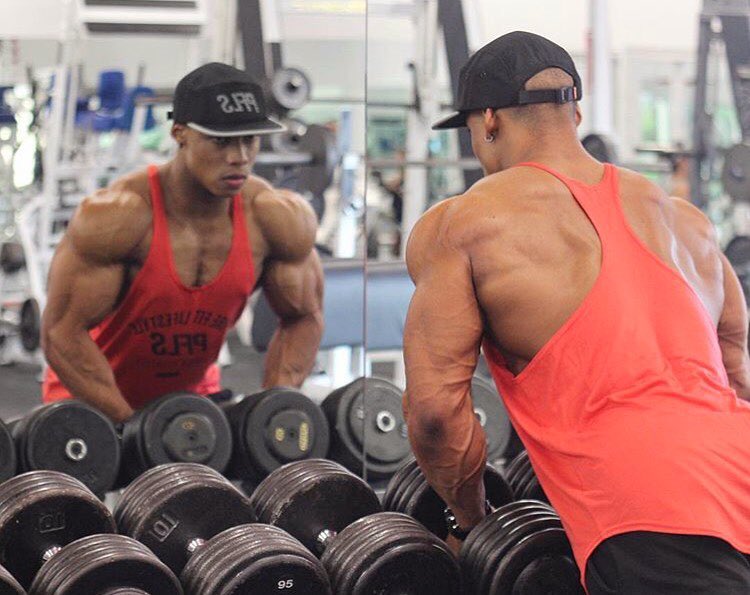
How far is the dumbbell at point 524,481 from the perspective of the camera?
2.18 metres

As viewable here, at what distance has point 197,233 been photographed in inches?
113

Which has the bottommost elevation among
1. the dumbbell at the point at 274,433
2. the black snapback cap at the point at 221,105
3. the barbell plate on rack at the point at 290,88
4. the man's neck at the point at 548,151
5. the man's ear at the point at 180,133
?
the dumbbell at the point at 274,433

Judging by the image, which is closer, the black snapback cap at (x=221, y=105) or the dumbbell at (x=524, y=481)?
the dumbbell at (x=524, y=481)

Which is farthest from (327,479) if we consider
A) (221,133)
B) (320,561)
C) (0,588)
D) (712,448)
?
(221,133)

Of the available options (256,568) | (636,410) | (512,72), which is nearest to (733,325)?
(636,410)

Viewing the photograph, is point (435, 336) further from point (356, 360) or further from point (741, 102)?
point (741, 102)

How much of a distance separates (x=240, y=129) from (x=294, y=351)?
2.20 ft

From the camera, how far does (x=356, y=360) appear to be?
443cm

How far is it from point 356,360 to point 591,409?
115 inches

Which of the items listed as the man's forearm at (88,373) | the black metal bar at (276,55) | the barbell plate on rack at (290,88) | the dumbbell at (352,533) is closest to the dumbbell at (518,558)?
the dumbbell at (352,533)

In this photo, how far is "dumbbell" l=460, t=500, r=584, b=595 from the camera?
1.80 meters

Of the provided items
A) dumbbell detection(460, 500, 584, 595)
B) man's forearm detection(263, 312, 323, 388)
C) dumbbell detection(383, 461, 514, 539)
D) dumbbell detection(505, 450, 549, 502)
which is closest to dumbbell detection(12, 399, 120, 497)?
man's forearm detection(263, 312, 323, 388)

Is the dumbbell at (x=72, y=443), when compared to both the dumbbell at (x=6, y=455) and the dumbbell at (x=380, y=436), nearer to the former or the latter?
the dumbbell at (x=6, y=455)

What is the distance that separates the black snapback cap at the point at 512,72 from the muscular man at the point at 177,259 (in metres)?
1.09
